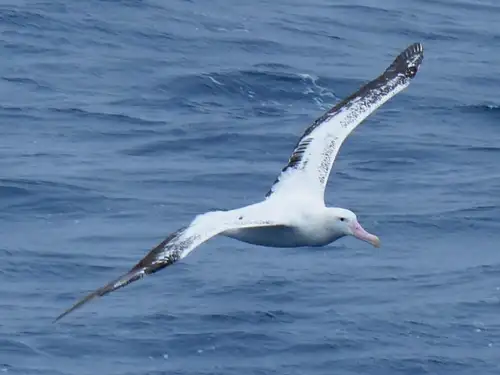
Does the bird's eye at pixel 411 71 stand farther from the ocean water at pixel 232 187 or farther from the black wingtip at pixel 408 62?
the ocean water at pixel 232 187

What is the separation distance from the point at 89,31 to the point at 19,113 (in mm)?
5268

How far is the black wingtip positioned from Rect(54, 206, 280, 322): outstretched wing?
3603 millimetres

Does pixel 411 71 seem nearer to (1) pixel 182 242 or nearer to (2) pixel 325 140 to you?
(2) pixel 325 140

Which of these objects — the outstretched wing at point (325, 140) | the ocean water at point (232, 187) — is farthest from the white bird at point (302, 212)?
the ocean water at point (232, 187)

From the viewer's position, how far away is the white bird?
49.4ft

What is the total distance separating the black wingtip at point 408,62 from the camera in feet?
63.4

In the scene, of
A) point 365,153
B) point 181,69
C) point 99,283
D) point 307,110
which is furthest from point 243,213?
point 181,69

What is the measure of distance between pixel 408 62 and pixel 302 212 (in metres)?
3.45

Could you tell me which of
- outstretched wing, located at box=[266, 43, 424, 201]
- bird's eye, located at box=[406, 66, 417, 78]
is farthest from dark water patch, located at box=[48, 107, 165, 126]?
outstretched wing, located at box=[266, 43, 424, 201]

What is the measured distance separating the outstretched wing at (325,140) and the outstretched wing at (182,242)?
4.50 ft

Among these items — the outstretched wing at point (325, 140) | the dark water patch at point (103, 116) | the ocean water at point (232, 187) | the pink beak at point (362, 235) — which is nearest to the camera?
the pink beak at point (362, 235)

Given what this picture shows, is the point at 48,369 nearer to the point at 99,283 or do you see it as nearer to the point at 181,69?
the point at 99,283

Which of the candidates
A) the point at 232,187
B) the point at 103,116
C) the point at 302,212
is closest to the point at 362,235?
the point at 302,212

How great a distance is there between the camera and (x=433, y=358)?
61.3 ft
